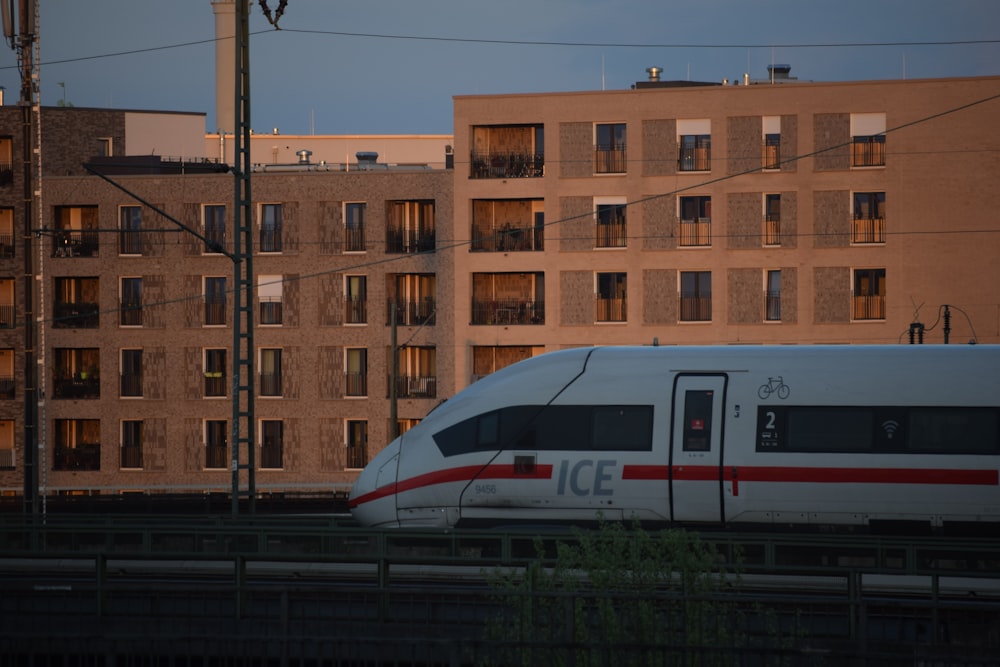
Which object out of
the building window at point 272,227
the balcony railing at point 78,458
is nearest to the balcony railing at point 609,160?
the building window at point 272,227

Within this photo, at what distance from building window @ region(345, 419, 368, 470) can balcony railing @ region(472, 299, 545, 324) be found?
6.22 m

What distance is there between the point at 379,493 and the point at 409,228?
30.1 meters

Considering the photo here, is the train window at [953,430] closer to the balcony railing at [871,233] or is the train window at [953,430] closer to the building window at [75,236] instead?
the balcony railing at [871,233]

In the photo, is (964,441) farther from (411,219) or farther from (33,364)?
(411,219)

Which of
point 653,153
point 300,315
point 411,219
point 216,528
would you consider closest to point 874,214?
point 653,153

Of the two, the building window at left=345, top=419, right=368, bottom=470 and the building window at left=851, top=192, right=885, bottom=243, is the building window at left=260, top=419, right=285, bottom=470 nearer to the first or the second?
the building window at left=345, top=419, right=368, bottom=470

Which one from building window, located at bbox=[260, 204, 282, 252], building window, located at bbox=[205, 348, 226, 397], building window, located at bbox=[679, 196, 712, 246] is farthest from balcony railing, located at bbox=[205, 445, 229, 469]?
building window, located at bbox=[679, 196, 712, 246]

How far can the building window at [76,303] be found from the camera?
5259cm

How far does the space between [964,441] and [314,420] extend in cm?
3419

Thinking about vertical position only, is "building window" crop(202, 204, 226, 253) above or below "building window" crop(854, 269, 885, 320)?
above

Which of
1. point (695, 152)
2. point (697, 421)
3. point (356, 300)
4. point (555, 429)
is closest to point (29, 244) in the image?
point (555, 429)

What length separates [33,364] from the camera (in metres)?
28.3

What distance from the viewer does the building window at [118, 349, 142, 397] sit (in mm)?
52000

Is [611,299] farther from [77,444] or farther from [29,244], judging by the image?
[29,244]
